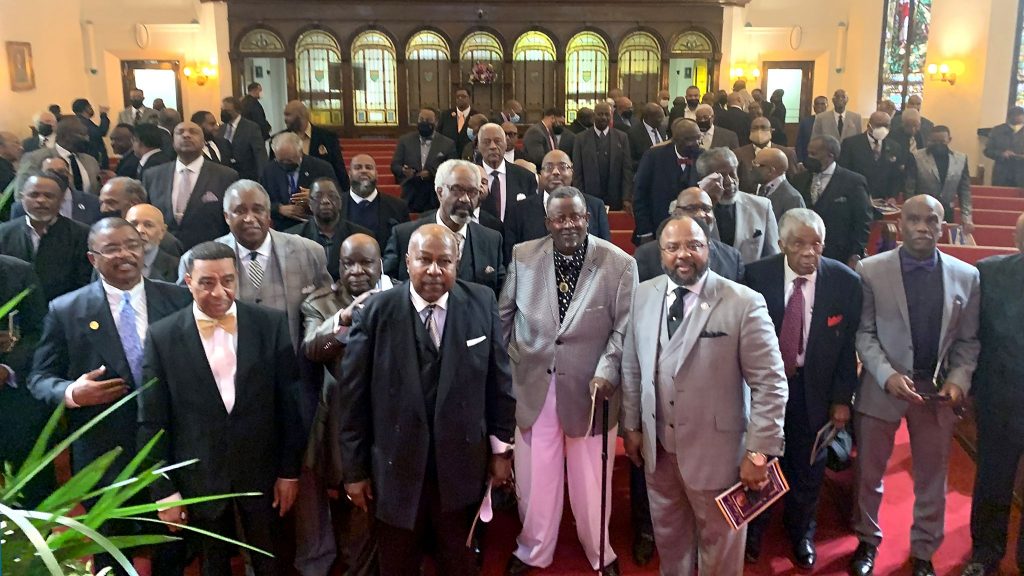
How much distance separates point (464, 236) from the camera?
411 centimetres

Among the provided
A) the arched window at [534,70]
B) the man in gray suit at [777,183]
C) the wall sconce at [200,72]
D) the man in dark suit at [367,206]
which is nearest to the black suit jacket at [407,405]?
the man in dark suit at [367,206]

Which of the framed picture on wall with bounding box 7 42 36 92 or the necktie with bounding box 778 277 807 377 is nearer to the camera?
the necktie with bounding box 778 277 807 377

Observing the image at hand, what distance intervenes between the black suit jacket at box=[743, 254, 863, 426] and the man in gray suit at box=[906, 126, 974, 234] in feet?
15.0

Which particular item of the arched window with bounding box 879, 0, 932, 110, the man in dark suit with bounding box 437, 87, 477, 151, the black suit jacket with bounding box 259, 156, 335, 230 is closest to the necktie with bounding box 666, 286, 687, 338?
the black suit jacket with bounding box 259, 156, 335, 230

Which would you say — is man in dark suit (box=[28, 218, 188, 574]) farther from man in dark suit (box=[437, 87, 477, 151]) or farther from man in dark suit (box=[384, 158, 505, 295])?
man in dark suit (box=[437, 87, 477, 151])

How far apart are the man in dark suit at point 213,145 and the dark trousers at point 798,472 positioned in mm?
4730

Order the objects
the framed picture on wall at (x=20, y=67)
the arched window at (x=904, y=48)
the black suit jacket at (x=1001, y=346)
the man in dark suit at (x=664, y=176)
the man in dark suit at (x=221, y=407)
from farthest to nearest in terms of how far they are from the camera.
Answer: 1. the arched window at (x=904, y=48)
2. the framed picture on wall at (x=20, y=67)
3. the man in dark suit at (x=664, y=176)
4. the black suit jacket at (x=1001, y=346)
5. the man in dark suit at (x=221, y=407)

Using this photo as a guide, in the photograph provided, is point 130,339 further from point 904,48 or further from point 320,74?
point 904,48

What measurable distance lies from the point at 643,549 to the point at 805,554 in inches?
28.7

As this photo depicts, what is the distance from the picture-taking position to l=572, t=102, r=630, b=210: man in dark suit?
7.14m

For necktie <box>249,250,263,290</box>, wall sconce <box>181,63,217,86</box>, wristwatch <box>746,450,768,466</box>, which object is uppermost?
wall sconce <box>181,63,217,86</box>

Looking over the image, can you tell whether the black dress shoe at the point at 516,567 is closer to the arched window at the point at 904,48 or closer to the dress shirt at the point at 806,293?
the dress shirt at the point at 806,293

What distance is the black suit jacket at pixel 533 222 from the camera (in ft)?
15.0

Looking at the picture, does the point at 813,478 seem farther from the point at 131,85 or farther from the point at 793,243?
the point at 131,85
